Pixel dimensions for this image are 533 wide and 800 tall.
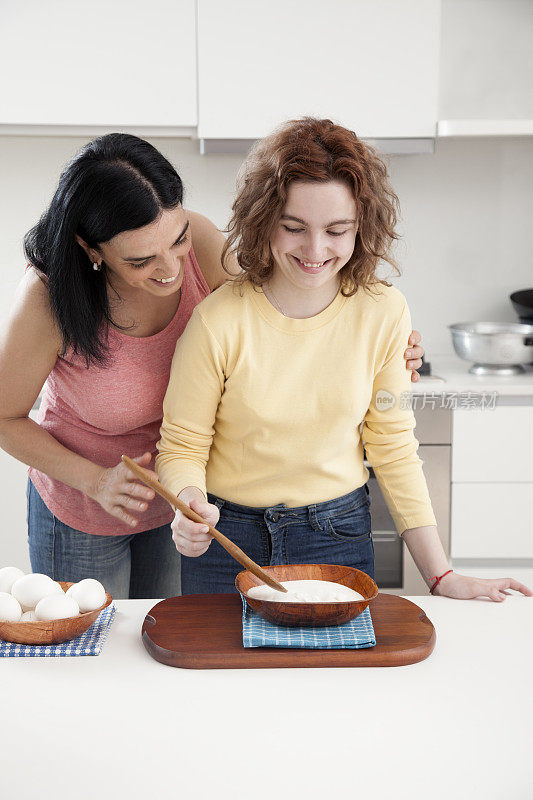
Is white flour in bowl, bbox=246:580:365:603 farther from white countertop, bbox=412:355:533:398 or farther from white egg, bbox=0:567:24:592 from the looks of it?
white countertop, bbox=412:355:533:398

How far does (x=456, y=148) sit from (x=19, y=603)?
2.35 meters

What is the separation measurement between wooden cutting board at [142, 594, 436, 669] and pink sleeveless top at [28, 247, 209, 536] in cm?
38

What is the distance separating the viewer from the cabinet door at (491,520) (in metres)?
2.43

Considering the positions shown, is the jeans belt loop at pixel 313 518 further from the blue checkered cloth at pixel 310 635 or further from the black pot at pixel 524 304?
the black pot at pixel 524 304

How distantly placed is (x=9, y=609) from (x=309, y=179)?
0.70 metres

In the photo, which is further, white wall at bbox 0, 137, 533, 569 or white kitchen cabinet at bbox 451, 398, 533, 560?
white wall at bbox 0, 137, 533, 569

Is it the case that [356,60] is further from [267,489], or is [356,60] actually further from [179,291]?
[267,489]

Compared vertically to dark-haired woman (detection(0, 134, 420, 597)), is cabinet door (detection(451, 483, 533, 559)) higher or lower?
lower

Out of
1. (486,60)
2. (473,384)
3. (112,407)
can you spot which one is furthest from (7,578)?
(486,60)

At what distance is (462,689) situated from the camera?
923 millimetres

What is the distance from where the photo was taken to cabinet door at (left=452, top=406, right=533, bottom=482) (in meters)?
2.39

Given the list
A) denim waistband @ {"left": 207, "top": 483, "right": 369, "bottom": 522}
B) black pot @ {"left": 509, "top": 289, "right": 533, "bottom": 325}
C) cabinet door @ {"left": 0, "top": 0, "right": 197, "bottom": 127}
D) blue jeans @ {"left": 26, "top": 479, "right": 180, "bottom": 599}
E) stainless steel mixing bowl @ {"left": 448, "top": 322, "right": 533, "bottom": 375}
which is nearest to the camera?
denim waistband @ {"left": 207, "top": 483, "right": 369, "bottom": 522}

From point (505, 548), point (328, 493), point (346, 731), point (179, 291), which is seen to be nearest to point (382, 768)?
point (346, 731)

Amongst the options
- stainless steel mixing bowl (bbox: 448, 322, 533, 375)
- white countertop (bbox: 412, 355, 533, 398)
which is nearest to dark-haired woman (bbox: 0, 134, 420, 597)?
white countertop (bbox: 412, 355, 533, 398)
